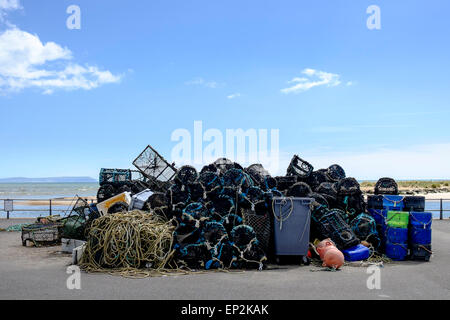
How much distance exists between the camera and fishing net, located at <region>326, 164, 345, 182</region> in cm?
1195

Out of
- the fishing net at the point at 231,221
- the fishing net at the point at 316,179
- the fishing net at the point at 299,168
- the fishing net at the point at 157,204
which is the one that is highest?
the fishing net at the point at 299,168

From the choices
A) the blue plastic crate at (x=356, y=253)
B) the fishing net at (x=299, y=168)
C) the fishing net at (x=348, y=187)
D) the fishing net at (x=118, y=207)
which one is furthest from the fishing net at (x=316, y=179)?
the fishing net at (x=118, y=207)

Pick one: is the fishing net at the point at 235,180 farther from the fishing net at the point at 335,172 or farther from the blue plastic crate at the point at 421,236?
the fishing net at the point at 335,172

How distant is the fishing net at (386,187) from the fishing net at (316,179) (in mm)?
1810

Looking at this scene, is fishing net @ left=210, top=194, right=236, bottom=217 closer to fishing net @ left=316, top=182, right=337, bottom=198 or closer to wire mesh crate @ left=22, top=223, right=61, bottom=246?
fishing net @ left=316, top=182, right=337, bottom=198

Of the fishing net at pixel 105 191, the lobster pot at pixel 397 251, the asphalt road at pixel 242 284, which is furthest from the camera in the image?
the fishing net at pixel 105 191

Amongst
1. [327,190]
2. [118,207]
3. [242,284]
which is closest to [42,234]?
[118,207]

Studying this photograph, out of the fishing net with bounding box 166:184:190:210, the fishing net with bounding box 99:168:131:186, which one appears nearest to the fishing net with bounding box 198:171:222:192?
the fishing net with bounding box 166:184:190:210

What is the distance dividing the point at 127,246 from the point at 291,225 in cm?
341

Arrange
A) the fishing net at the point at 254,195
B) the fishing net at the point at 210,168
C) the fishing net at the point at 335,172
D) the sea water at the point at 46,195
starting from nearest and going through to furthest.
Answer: the fishing net at the point at 254,195
the fishing net at the point at 210,168
the fishing net at the point at 335,172
the sea water at the point at 46,195

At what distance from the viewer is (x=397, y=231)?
855 centimetres

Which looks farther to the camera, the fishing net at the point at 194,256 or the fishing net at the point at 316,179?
the fishing net at the point at 316,179

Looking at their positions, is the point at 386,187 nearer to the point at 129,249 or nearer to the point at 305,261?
the point at 305,261

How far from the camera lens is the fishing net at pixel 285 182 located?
1121 cm
